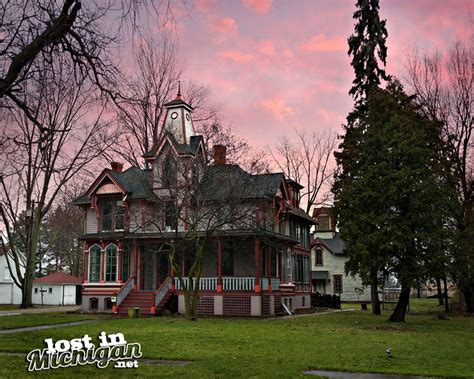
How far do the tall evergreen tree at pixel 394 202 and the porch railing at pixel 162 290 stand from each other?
1128 centimetres

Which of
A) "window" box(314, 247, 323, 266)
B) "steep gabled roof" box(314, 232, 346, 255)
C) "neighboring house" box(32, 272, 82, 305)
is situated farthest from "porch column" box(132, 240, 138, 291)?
"window" box(314, 247, 323, 266)

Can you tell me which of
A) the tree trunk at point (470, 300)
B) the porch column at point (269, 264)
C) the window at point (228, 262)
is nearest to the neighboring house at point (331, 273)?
the tree trunk at point (470, 300)

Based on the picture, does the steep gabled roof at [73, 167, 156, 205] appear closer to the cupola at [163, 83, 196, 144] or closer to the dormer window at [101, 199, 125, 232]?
the dormer window at [101, 199, 125, 232]

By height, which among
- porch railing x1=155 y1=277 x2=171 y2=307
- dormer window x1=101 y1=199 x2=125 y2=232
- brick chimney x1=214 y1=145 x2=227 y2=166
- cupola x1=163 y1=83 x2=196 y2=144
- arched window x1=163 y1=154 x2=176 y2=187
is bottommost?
porch railing x1=155 y1=277 x2=171 y2=307

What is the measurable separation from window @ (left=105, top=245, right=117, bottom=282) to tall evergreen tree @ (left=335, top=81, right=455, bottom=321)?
15.0m

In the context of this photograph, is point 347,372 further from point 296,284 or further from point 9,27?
point 296,284

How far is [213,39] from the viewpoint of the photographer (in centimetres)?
719

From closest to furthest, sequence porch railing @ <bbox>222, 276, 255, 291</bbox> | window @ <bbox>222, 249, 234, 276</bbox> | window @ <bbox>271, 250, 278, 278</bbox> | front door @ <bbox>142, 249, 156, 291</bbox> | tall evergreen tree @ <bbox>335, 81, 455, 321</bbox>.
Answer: tall evergreen tree @ <bbox>335, 81, 455, 321</bbox>, porch railing @ <bbox>222, 276, 255, 291</bbox>, window @ <bbox>222, 249, 234, 276</bbox>, front door @ <bbox>142, 249, 156, 291</bbox>, window @ <bbox>271, 250, 278, 278</bbox>

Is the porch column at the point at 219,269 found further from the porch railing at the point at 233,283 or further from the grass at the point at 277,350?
the grass at the point at 277,350

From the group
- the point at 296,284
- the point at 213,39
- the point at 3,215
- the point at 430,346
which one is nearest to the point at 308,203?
the point at 296,284

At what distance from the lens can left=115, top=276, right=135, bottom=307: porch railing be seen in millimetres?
30702

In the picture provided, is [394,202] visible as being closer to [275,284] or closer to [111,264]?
[275,284]

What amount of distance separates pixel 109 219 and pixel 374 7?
2141 centimetres

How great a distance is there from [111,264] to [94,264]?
1.40 metres
